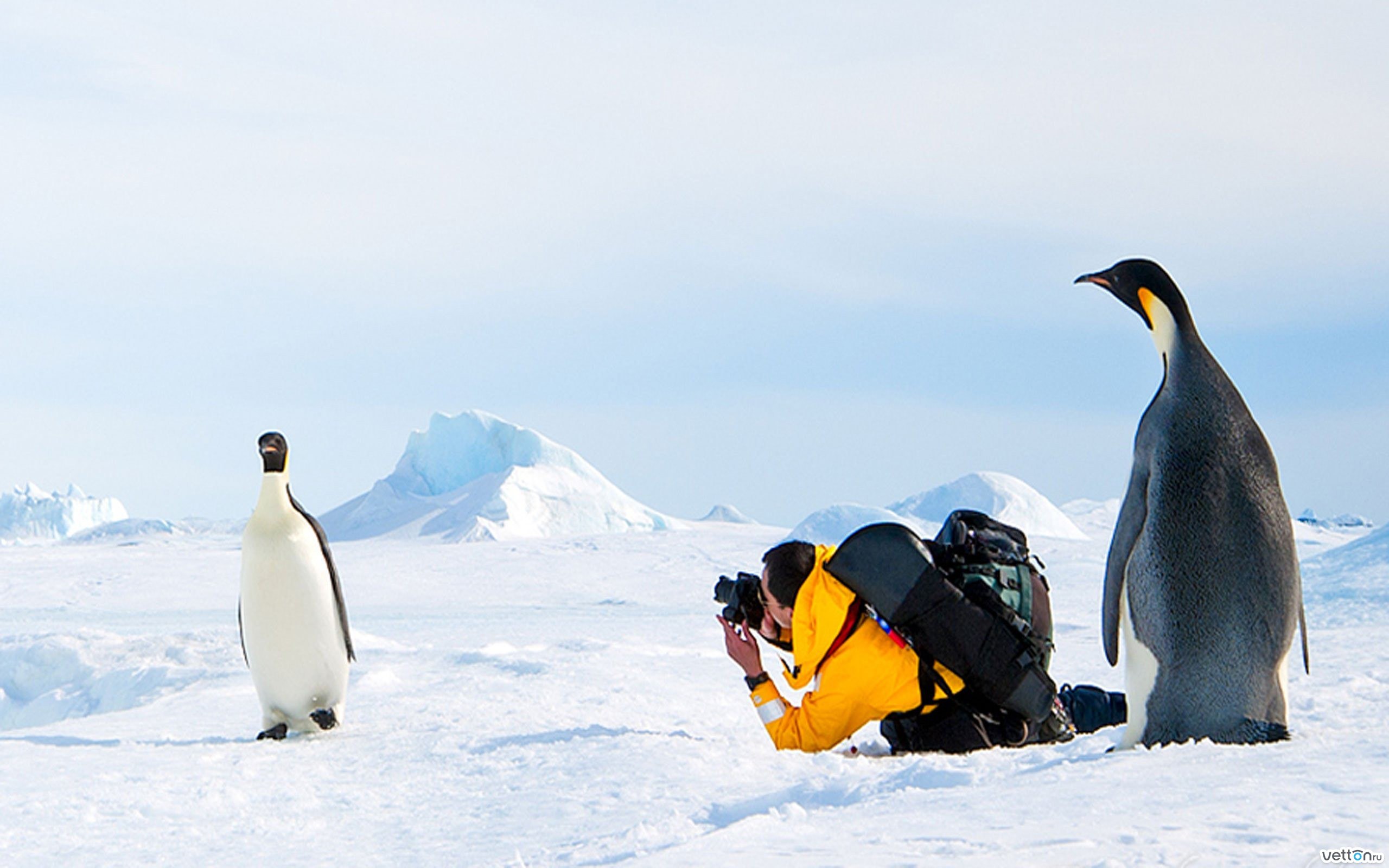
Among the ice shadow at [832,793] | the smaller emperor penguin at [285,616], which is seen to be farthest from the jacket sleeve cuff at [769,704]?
the smaller emperor penguin at [285,616]

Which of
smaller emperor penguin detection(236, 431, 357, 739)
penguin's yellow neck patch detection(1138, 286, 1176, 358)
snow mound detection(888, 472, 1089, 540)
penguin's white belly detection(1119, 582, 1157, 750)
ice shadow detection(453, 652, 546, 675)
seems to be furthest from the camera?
snow mound detection(888, 472, 1089, 540)

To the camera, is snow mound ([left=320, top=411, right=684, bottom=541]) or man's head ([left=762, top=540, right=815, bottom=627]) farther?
snow mound ([left=320, top=411, right=684, bottom=541])

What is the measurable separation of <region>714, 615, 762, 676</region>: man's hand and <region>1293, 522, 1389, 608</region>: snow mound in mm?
5881

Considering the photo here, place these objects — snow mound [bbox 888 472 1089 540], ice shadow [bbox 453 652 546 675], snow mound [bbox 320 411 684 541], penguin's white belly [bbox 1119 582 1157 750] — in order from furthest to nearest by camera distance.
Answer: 1. snow mound [bbox 888 472 1089 540]
2. snow mound [bbox 320 411 684 541]
3. ice shadow [bbox 453 652 546 675]
4. penguin's white belly [bbox 1119 582 1157 750]

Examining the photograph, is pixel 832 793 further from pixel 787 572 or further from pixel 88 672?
pixel 88 672

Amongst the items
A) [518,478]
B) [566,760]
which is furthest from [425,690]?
[518,478]

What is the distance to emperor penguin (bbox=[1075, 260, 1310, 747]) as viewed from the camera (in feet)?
8.85

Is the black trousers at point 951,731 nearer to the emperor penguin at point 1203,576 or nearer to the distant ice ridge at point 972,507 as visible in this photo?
the emperor penguin at point 1203,576

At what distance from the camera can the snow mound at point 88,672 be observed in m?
6.45

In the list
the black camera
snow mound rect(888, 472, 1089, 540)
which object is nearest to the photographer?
the black camera

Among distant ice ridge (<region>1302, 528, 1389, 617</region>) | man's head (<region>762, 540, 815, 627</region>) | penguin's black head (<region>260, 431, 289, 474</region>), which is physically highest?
penguin's black head (<region>260, 431, 289, 474</region>)

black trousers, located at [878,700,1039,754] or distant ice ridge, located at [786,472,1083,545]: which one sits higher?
distant ice ridge, located at [786,472,1083,545]

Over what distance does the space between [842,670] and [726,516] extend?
2749 cm

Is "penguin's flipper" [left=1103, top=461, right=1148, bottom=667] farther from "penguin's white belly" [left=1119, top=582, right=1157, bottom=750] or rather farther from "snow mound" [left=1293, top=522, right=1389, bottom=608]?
"snow mound" [left=1293, top=522, right=1389, bottom=608]
